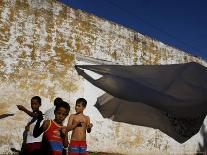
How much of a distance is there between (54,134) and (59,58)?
11.6 feet

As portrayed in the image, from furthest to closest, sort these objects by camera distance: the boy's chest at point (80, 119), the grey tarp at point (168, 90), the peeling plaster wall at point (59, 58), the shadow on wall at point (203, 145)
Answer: the shadow on wall at point (203, 145) < the peeling plaster wall at point (59, 58) < the grey tarp at point (168, 90) < the boy's chest at point (80, 119)

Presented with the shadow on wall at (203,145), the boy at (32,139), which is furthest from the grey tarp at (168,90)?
the shadow on wall at (203,145)

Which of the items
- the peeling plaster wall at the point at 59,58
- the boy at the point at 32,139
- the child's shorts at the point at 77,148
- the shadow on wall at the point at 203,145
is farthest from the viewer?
the shadow on wall at the point at 203,145

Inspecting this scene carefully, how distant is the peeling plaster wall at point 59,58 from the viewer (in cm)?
676

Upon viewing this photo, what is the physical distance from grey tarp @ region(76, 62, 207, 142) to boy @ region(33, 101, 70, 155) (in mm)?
1698

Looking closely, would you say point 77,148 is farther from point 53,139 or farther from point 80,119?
point 53,139

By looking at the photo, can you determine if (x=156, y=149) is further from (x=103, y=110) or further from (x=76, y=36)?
(x=76, y=36)

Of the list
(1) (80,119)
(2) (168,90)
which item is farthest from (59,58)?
(2) (168,90)

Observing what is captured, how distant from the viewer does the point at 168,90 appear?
5469 millimetres

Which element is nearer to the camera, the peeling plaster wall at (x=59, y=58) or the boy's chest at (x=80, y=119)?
the boy's chest at (x=80, y=119)

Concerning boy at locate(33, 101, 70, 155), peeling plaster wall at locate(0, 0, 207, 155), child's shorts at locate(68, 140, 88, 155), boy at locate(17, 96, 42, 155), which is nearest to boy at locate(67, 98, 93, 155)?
child's shorts at locate(68, 140, 88, 155)

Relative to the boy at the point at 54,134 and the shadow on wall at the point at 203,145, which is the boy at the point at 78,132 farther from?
the shadow on wall at the point at 203,145

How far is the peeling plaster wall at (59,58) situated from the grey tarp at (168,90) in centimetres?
170

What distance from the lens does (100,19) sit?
8.52m
